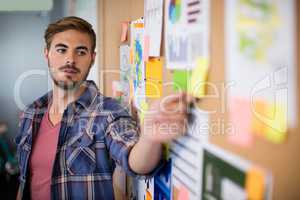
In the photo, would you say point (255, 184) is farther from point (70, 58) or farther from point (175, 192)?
point (70, 58)

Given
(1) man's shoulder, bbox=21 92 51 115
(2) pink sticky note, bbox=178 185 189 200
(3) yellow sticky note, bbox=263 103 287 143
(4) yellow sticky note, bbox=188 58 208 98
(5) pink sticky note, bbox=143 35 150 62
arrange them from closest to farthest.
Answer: (3) yellow sticky note, bbox=263 103 287 143 < (4) yellow sticky note, bbox=188 58 208 98 < (2) pink sticky note, bbox=178 185 189 200 < (5) pink sticky note, bbox=143 35 150 62 < (1) man's shoulder, bbox=21 92 51 115

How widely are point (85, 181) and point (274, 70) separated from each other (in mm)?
809

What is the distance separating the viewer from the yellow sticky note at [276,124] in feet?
1.66

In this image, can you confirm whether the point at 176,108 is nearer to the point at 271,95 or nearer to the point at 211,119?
the point at 211,119

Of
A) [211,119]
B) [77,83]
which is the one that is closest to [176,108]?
[211,119]

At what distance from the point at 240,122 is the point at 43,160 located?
0.79 metres

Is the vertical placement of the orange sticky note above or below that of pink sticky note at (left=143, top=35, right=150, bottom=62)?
above

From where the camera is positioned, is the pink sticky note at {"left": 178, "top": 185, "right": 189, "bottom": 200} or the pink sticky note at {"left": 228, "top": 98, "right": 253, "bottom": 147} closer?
the pink sticky note at {"left": 228, "top": 98, "right": 253, "bottom": 147}

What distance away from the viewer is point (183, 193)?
82 cm

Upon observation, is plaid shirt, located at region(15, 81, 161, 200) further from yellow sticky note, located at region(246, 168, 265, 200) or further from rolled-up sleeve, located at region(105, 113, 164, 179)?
yellow sticky note, located at region(246, 168, 265, 200)

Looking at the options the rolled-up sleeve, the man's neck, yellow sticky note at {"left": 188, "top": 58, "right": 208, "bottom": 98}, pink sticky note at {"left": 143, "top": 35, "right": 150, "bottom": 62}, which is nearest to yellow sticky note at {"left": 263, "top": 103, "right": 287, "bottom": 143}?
yellow sticky note at {"left": 188, "top": 58, "right": 208, "bottom": 98}

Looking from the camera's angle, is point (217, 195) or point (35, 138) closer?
point (217, 195)

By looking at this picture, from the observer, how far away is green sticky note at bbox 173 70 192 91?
2.55 ft

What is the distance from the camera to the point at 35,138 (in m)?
1.20
